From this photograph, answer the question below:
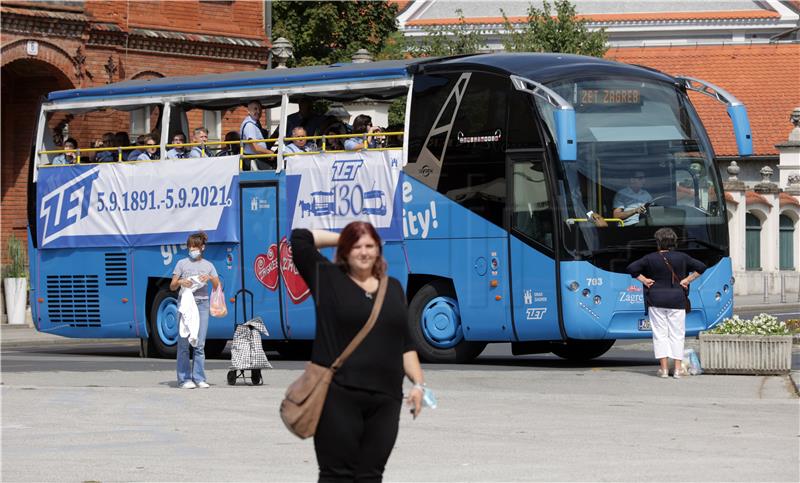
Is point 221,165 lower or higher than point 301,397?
higher

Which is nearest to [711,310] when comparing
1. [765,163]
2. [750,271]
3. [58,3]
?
[58,3]

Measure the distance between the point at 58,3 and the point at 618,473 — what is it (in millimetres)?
28488

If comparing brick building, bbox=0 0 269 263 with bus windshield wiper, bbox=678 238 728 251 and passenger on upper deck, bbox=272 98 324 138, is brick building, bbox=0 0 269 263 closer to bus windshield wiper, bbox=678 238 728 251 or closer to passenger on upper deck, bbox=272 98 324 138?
passenger on upper deck, bbox=272 98 324 138

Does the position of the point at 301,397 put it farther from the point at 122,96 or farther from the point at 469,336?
the point at 122,96

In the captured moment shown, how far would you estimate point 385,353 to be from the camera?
8289mm

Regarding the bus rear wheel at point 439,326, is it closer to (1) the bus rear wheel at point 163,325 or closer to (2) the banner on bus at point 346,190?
(2) the banner on bus at point 346,190

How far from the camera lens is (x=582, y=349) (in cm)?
2353

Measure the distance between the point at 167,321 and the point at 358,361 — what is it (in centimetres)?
1744

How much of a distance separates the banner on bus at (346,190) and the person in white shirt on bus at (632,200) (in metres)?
3.12

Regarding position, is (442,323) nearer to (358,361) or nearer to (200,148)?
(200,148)

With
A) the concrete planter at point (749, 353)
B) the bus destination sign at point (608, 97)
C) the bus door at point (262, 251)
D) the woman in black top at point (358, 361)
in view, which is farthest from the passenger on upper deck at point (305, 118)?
the woman in black top at point (358, 361)

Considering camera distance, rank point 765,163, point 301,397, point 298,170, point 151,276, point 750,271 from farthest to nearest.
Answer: point 765,163 → point 750,271 → point 151,276 → point 298,170 → point 301,397

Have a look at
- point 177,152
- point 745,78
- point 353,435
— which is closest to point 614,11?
point 745,78

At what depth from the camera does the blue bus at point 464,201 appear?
2066 centimetres
